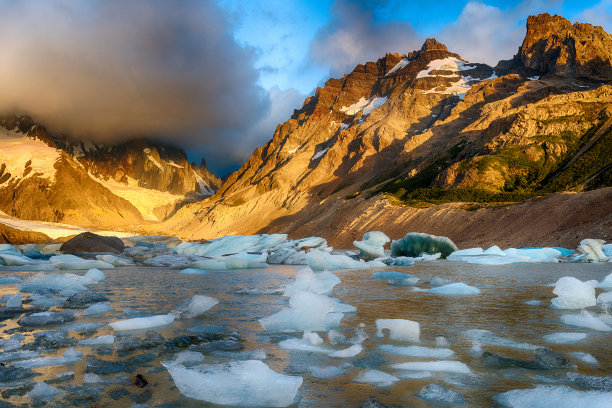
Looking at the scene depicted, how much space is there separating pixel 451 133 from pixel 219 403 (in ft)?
302

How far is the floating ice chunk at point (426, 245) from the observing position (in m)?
28.2

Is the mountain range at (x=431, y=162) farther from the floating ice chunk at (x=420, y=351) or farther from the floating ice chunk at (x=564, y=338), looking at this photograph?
the floating ice chunk at (x=420, y=351)

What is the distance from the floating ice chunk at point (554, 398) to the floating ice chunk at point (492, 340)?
1830 mm

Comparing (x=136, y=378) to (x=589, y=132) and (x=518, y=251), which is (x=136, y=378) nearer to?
(x=518, y=251)

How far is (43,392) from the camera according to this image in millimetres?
3408

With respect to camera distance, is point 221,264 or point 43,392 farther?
point 221,264

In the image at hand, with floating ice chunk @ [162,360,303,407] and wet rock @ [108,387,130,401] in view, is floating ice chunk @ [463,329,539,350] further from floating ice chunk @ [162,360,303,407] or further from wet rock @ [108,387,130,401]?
wet rock @ [108,387,130,401]

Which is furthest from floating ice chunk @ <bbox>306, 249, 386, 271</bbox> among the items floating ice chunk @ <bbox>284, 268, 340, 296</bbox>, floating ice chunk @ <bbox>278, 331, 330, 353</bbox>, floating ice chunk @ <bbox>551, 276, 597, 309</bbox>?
floating ice chunk @ <bbox>278, 331, 330, 353</bbox>

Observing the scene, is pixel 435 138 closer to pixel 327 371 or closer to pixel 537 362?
pixel 537 362

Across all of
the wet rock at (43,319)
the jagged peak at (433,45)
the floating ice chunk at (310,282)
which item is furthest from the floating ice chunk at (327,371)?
the jagged peak at (433,45)

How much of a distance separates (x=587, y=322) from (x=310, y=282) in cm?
495

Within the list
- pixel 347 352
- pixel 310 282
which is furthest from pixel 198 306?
pixel 347 352

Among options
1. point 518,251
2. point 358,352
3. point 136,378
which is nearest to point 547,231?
point 518,251

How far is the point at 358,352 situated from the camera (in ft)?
15.4
